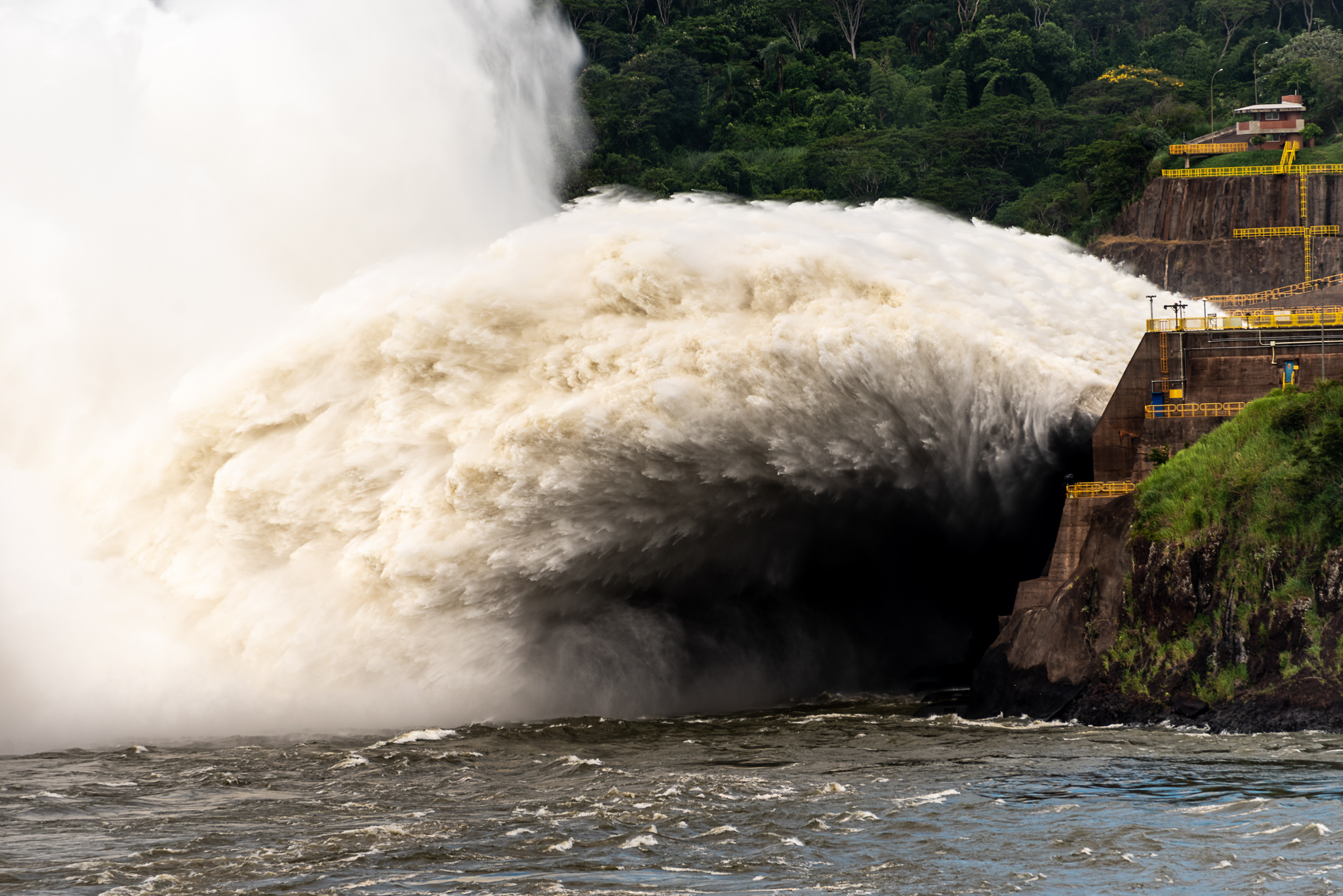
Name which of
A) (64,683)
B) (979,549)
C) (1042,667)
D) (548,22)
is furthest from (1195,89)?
(64,683)

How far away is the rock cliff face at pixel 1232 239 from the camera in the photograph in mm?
88875

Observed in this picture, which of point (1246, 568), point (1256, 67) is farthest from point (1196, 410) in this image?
point (1256, 67)

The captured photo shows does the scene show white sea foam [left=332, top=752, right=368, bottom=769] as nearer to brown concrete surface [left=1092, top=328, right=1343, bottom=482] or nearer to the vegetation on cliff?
the vegetation on cliff

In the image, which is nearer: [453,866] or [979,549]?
[453,866]

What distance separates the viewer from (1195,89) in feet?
436

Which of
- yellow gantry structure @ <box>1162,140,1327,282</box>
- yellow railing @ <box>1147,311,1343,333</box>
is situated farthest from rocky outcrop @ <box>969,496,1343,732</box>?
yellow gantry structure @ <box>1162,140,1327,282</box>

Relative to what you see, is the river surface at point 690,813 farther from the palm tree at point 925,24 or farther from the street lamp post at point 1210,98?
the palm tree at point 925,24

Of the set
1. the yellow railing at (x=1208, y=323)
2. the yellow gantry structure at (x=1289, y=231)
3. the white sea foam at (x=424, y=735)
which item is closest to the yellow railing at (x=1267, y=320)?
the yellow railing at (x=1208, y=323)

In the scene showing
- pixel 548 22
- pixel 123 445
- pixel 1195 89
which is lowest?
pixel 123 445

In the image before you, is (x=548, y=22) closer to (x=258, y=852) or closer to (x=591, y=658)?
(x=591, y=658)

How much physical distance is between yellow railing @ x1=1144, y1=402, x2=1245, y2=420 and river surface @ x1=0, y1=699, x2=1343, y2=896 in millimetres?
9297

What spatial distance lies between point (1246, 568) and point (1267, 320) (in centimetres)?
996

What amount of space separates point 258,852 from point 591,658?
18.3 meters

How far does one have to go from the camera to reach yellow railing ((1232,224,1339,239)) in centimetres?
8894
